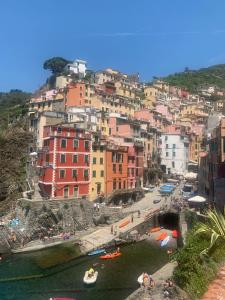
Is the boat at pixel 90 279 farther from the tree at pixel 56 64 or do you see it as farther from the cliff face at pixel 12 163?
the tree at pixel 56 64

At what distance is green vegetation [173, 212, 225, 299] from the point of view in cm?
2420

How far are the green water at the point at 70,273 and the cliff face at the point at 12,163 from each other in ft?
60.0

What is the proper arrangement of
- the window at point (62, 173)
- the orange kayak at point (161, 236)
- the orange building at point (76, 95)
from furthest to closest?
the orange building at point (76, 95) → the window at point (62, 173) → the orange kayak at point (161, 236)

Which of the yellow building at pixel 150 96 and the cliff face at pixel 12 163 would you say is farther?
the yellow building at pixel 150 96

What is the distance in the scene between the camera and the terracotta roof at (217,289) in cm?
2203

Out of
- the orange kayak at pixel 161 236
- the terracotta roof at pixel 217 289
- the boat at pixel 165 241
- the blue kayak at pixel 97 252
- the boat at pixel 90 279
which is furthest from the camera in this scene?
the orange kayak at pixel 161 236

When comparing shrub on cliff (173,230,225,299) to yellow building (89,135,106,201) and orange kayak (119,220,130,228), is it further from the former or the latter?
yellow building (89,135,106,201)

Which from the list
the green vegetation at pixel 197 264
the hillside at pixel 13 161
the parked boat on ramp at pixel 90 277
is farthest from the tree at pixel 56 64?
the green vegetation at pixel 197 264

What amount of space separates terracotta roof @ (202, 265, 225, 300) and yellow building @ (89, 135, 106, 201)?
4426 centimetres

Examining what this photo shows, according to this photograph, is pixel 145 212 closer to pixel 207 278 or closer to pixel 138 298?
pixel 138 298

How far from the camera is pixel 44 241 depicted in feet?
177

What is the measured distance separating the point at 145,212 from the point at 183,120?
69498 millimetres

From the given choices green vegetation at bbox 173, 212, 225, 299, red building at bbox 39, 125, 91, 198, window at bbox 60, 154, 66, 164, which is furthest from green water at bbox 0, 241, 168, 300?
window at bbox 60, 154, 66, 164

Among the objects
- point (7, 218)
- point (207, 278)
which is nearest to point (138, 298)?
point (207, 278)
